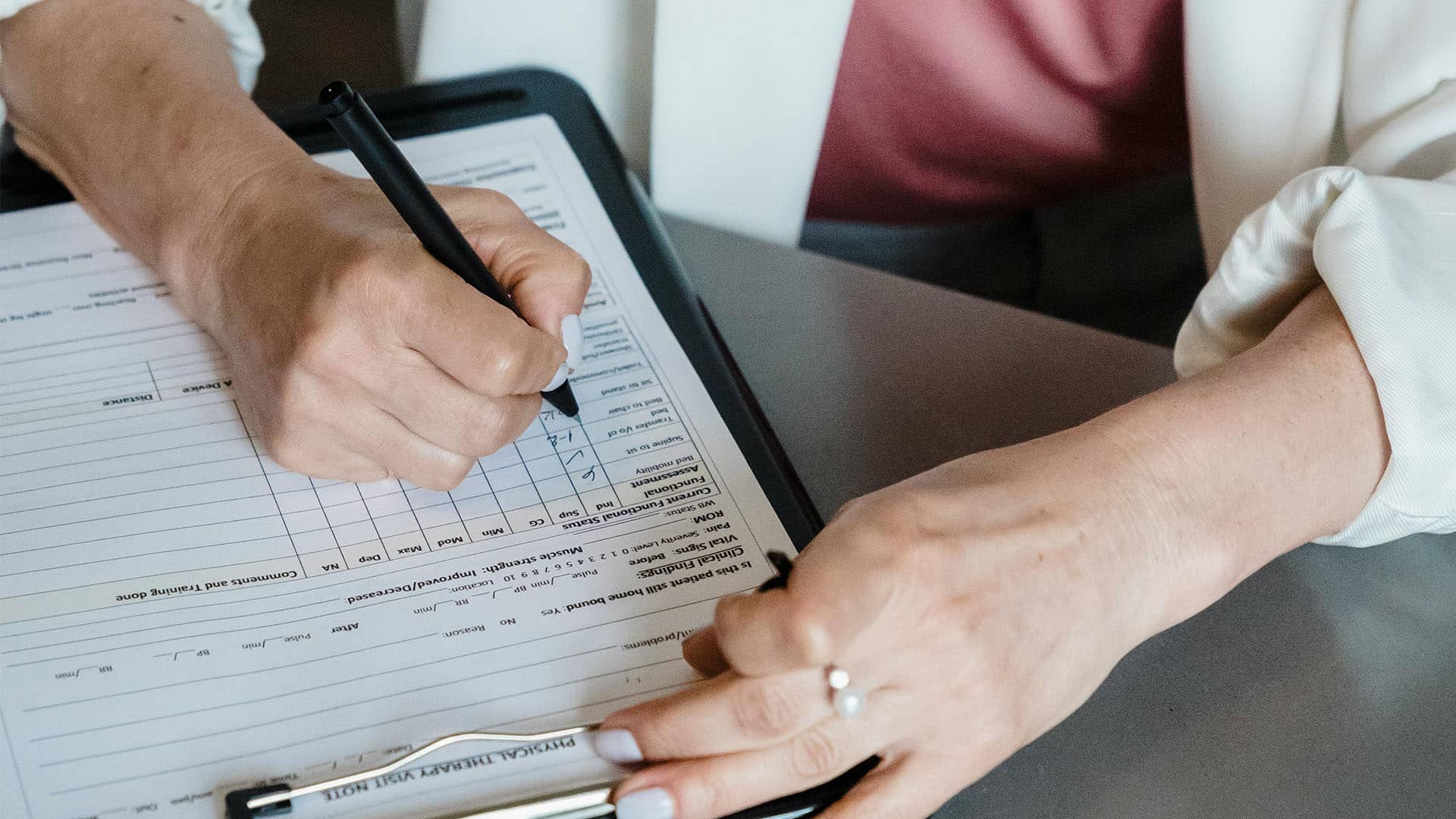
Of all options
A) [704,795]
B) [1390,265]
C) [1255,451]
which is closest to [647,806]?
[704,795]

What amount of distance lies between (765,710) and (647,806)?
55 millimetres

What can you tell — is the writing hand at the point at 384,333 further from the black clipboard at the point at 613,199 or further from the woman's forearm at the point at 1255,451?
the woman's forearm at the point at 1255,451

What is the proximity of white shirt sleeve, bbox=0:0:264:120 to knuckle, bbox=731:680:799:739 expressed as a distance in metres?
0.58

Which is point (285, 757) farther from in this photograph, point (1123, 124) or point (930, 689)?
point (1123, 124)

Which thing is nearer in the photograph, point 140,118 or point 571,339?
point 571,339

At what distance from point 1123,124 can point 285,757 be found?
0.79 m

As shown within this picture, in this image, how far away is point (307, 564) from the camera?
49 cm

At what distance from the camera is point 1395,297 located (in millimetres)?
512

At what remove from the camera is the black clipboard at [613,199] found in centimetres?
51

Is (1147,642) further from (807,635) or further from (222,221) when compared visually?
(222,221)

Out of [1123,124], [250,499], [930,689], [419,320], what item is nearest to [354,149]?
[419,320]

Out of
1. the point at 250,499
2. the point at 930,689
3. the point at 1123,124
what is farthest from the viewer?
the point at 1123,124

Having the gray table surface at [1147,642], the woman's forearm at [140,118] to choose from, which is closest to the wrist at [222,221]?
the woman's forearm at [140,118]

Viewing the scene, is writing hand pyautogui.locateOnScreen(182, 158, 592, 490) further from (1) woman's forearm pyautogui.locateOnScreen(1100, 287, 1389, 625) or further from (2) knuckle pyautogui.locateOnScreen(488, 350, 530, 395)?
(1) woman's forearm pyautogui.locateOnScreen(1100, 287, 1389, 625)
